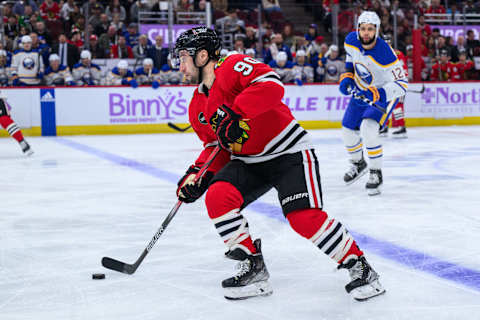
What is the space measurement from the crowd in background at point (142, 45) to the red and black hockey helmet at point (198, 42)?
26.3 ft

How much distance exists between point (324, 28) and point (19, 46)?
6298mm

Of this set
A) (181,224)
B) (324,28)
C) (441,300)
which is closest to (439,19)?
(324,28)

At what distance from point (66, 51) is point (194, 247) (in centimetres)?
846

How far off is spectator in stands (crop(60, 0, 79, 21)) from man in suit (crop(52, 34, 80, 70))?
3.46 ft

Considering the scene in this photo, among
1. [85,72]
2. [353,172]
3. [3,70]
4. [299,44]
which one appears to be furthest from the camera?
[299,44]

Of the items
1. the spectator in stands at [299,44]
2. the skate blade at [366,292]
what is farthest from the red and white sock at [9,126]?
the spectator in stands at [299,44]

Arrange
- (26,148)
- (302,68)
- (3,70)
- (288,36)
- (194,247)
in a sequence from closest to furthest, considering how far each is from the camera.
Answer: (194,247)
(26,148)
(3,70)
(302,68)
(288,36)

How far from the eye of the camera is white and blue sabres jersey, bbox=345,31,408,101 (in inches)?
180


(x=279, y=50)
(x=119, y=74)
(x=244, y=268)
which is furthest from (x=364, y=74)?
(x=279, y=50)

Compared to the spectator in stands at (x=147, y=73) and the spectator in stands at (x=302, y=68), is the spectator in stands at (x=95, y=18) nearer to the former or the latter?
the spectator in stands at (x=147, y=73)

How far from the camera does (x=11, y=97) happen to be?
9820 millimetres

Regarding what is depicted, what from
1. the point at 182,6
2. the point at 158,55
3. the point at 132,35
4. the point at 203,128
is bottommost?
the point at 203,128

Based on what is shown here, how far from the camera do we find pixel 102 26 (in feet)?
37.6

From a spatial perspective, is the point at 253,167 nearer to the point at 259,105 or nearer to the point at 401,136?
the point at 259,105
